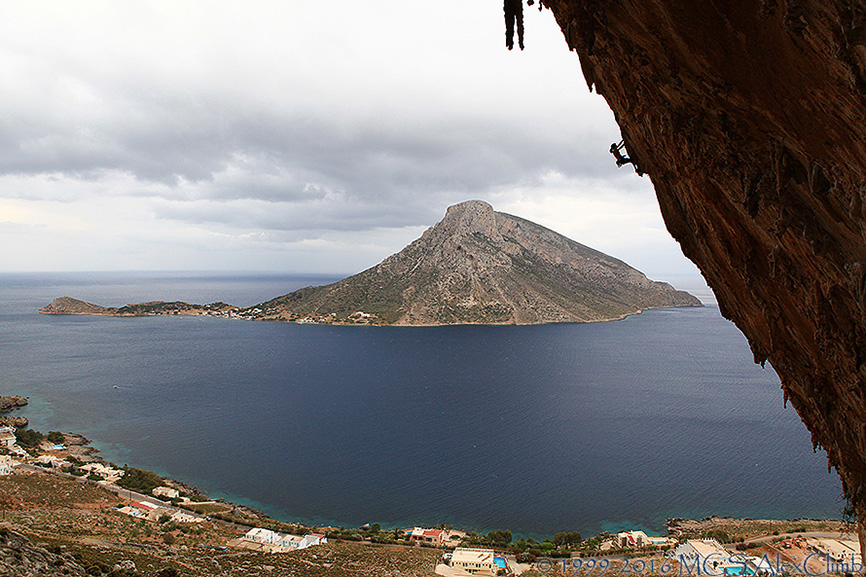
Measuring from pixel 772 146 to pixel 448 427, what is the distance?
5915 centimetres

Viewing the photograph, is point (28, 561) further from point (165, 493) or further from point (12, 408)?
point (12, 408)

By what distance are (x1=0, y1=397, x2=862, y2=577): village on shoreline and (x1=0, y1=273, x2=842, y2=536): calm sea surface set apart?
3.18m

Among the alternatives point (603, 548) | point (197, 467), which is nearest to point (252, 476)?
point (197, 467)

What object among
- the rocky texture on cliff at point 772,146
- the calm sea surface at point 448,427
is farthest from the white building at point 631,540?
the rocky texture on cliff at point 772,146

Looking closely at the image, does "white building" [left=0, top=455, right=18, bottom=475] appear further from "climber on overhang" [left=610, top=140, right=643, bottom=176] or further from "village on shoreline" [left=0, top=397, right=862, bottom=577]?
"climber on overhang" [left=610, top=140, right=643, bottom=176]

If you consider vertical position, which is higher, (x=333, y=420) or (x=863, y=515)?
(x=863, y=515)

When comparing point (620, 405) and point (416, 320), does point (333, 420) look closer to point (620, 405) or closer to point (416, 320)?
point (620, 405)

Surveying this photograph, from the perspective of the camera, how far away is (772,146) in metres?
5.36

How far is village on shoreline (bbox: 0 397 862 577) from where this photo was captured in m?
28.9

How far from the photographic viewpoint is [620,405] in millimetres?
71062

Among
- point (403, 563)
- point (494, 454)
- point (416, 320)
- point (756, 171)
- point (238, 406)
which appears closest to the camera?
point (756, 171)

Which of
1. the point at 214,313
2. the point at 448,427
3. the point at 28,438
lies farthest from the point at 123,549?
the point at 214,313

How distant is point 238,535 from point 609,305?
188 m

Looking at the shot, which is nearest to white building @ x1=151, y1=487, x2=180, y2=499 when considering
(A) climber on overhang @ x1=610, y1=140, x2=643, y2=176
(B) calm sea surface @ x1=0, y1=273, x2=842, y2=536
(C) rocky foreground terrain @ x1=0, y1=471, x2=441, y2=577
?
(C) rocky foreground terrain @ x1=0, y1=471, x2=441, y2=577
